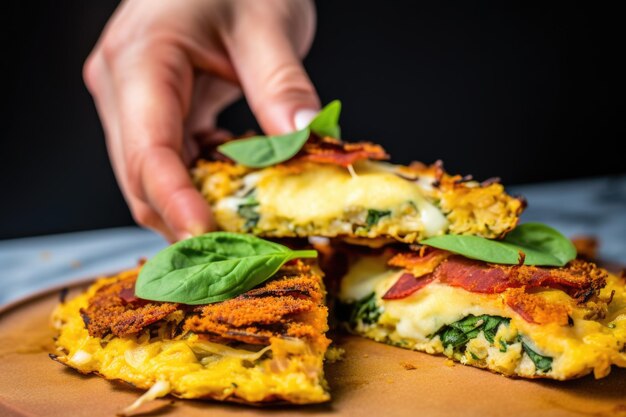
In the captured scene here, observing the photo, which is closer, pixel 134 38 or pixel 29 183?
pixel 134 38

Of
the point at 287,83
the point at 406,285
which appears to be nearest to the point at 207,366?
the point at 406,285

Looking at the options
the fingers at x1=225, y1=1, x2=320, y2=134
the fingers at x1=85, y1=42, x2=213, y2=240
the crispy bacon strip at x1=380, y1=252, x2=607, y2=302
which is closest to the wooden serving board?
the crispy bacon strip at x1=380, y1=252, x2=607, y2=302

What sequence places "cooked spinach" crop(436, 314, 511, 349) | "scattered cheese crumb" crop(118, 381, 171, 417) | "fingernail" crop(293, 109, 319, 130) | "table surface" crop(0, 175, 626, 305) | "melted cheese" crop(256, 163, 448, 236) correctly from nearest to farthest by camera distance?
"scattered cheese crumb" crop(118, 381, 171, 417)
"cooked spinach" crop(436, 314, 511, 349)
"melted cheese" crop(256, 163, 448, 236)
"fingernail" crop(293, 109, 319, 130)
"table surface" crop(0, 175, 626, 305)

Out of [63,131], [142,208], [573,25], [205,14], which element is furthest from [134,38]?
[573,25]

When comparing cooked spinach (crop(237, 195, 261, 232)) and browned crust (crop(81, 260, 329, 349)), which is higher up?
cooked spinach (crop(237, 195, 261, 232))

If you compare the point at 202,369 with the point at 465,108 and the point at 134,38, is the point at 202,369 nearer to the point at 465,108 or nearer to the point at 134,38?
the point at 134,38

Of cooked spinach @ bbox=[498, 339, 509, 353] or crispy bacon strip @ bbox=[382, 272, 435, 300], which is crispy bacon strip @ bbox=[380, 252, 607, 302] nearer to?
crispy bacon strip @ bbox=[382, 272, 435, 300]

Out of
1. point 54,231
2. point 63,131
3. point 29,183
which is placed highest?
point 63,131
